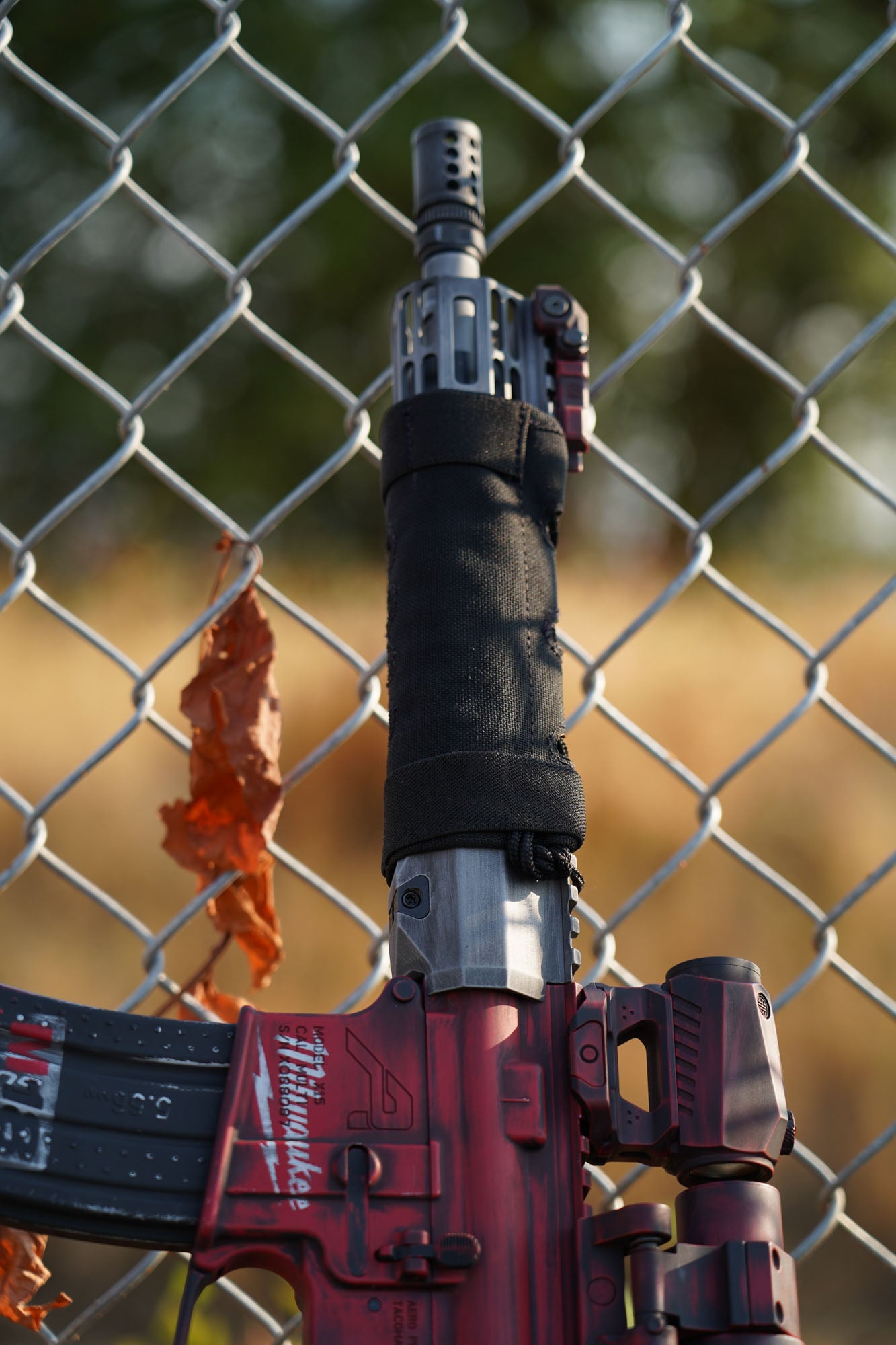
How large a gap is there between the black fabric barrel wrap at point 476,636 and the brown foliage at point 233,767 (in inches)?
5.5

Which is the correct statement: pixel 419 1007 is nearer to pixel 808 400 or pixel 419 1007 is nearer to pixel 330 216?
pixel 808 400

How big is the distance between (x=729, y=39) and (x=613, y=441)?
2.08 ft

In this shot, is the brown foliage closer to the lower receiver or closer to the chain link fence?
the chain link fence

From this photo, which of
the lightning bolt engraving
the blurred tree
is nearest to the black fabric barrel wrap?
the lightning bolt engraving

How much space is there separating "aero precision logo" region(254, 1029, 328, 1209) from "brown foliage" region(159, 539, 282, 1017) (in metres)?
0.21

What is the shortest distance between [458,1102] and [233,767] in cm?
28

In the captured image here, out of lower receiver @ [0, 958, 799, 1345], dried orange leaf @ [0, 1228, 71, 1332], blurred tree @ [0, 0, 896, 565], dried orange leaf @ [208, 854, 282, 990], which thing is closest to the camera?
lower receiver @ [0, 958, 799, 1345]

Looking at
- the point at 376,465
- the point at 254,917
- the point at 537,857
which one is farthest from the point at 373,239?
the point at 537,857

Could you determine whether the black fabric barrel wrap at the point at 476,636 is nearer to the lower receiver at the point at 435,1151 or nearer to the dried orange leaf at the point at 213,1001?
the lower receiver at the point at 435,1151


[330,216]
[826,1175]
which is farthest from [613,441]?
[826,1175]

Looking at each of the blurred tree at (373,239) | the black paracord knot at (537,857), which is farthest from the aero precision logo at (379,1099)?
the blurred tree at (373,239)

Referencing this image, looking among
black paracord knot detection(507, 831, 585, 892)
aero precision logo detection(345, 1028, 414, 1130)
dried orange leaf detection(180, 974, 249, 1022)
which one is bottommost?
aero precision logo detection(345, 1028, 414, 1130)

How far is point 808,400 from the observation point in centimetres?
95

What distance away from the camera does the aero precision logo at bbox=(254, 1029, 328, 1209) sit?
1.98 feet
